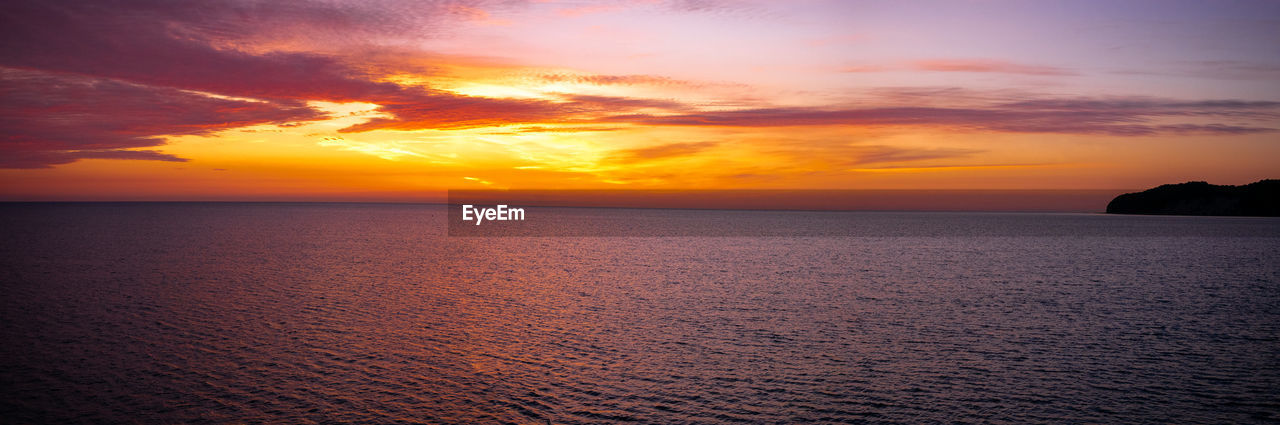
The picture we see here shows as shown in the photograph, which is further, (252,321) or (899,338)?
(252,321)

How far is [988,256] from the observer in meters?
83.8

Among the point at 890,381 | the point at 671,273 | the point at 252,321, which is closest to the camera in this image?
the point at 890,381

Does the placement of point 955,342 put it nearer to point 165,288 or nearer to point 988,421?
point 988,421

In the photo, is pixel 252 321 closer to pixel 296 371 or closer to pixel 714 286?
pixel 296 371

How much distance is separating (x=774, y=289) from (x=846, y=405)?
27.6 m

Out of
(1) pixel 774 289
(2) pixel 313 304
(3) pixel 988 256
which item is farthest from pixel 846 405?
(3) pixel 988 256

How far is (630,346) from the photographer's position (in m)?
29.4

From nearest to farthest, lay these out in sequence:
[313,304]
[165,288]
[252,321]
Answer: [252,321] < [313,304] < [165,288]

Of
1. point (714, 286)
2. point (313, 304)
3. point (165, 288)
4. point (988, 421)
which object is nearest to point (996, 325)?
point (988, 421)

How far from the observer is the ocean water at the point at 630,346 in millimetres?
21062

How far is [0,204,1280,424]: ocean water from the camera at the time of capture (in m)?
21.1

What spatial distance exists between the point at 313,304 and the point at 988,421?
34410 millimetres

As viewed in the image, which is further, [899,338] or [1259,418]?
[899,338]

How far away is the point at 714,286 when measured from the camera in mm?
50625
